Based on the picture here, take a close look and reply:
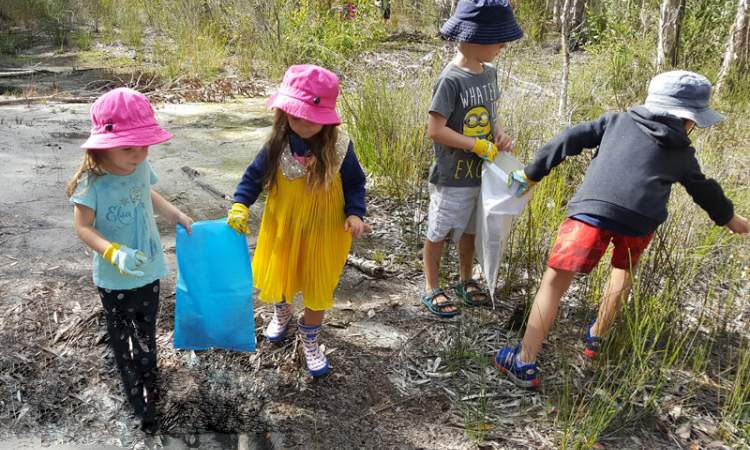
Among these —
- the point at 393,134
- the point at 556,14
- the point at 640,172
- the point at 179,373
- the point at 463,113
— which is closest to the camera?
the point at 640,172

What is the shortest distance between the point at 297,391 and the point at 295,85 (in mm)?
1251

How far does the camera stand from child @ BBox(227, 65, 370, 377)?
7.11ft

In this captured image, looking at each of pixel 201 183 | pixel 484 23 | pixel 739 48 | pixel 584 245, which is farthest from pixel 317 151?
pixel 739 48

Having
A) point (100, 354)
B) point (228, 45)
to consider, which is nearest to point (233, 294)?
point (100, 354)

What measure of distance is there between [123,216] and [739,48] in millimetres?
6104

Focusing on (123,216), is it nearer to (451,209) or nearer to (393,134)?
(451,209)

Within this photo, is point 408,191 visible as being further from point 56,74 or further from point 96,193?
point 56,74

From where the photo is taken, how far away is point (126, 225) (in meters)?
2.05

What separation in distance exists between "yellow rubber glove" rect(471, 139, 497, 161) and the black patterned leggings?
150cm

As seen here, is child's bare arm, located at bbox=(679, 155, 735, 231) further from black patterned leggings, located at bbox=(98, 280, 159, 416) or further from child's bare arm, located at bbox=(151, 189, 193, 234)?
black patterned leggings, located at bbox=(98, 280, 159, 416)

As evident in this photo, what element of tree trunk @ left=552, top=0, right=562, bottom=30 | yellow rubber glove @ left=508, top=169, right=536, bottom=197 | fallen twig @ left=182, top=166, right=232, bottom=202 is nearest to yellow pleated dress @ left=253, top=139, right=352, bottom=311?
yellow rubber glove @ left=508, top=169, right=536, bottom=197

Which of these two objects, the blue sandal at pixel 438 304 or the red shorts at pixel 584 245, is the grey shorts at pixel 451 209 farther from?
the red shorts at pixel 584 245

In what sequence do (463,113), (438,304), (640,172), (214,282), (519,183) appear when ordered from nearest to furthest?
1. (640,172)
2. (214,282)
3. (519,183)
4. (463,113)
5. (438,304)

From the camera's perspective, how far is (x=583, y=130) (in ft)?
7.59
